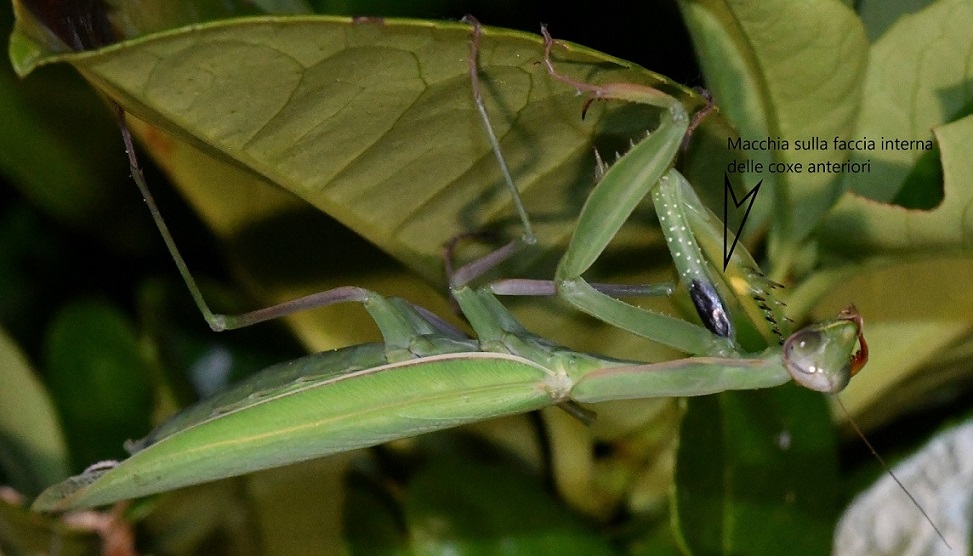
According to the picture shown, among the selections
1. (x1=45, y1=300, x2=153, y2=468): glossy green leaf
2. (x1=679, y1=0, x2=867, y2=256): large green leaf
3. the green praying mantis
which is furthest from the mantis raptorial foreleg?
(x1=45, y1=300, x2=153, y2=468): glossy green leaf

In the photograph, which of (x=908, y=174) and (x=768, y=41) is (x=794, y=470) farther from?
(x=768, y=41)

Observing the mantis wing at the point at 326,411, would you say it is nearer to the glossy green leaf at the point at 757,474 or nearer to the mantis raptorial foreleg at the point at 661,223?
the mantis raptorial foreleg at the point at 661,223

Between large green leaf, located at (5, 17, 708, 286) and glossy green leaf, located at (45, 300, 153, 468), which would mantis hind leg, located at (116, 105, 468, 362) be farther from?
glossy green leaf, located at (45, 300, 153, 468)

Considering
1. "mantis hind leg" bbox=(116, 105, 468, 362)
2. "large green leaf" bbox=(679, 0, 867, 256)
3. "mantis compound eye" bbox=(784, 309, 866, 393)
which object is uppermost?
"large green leaf" bbox=(679, 0, 867, 256)

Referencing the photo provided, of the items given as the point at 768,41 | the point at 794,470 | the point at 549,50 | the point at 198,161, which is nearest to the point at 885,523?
the point at 794,470

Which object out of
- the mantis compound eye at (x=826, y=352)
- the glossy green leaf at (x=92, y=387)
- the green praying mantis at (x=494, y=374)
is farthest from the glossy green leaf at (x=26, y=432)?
the mantis compound eye at (x=826, y=352)

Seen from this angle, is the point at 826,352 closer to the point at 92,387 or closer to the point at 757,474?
the point at 757,474

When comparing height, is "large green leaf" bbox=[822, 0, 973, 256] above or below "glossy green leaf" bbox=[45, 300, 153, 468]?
above

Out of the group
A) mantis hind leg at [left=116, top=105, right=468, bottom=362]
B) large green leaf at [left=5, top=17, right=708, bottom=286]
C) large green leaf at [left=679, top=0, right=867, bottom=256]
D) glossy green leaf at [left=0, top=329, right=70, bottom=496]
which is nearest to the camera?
large green leaf at [left=5, top=17, right=708, bottom=286]
